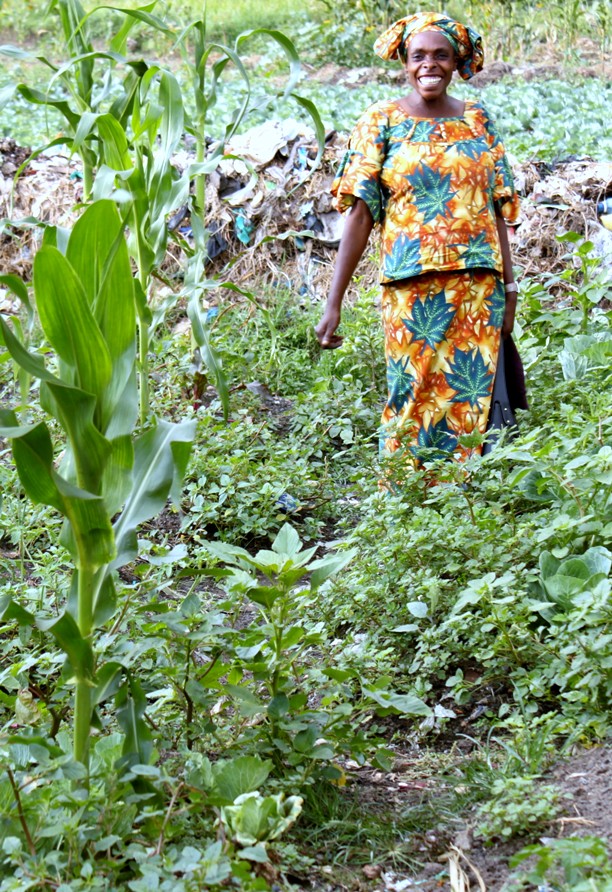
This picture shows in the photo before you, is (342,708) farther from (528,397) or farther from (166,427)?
(528,397)

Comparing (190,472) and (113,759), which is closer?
(113,759)

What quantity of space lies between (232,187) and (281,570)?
535 cm

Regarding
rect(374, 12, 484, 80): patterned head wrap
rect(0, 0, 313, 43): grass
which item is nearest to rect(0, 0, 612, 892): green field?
rect(374, 12, 484, 80): patterned head wrap

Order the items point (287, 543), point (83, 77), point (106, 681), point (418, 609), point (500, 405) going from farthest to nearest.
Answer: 1. point (83, 77)
2. point (500, 405)
3. point (418, 609)
4. point (287, 543)
5. point (106, 681)

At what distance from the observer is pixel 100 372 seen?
1.83 metres

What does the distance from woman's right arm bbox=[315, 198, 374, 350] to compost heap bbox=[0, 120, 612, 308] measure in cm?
236

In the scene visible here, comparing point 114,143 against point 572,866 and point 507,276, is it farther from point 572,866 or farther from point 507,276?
point 572,866

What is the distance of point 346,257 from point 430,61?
2.46 ft

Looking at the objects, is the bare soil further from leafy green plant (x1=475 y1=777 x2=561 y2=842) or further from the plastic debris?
the plastic debris

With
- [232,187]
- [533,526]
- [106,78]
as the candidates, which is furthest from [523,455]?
[232,187]

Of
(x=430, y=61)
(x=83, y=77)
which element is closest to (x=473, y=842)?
(x=430, y=61)

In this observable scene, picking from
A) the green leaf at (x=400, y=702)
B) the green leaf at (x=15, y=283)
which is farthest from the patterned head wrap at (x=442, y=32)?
the green leaf at (x=400, y=702)

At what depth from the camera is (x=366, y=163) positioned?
364 centimetres

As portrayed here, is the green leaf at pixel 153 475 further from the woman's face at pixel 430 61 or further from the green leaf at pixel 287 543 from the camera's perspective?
the woman's face at pixel 430 61
